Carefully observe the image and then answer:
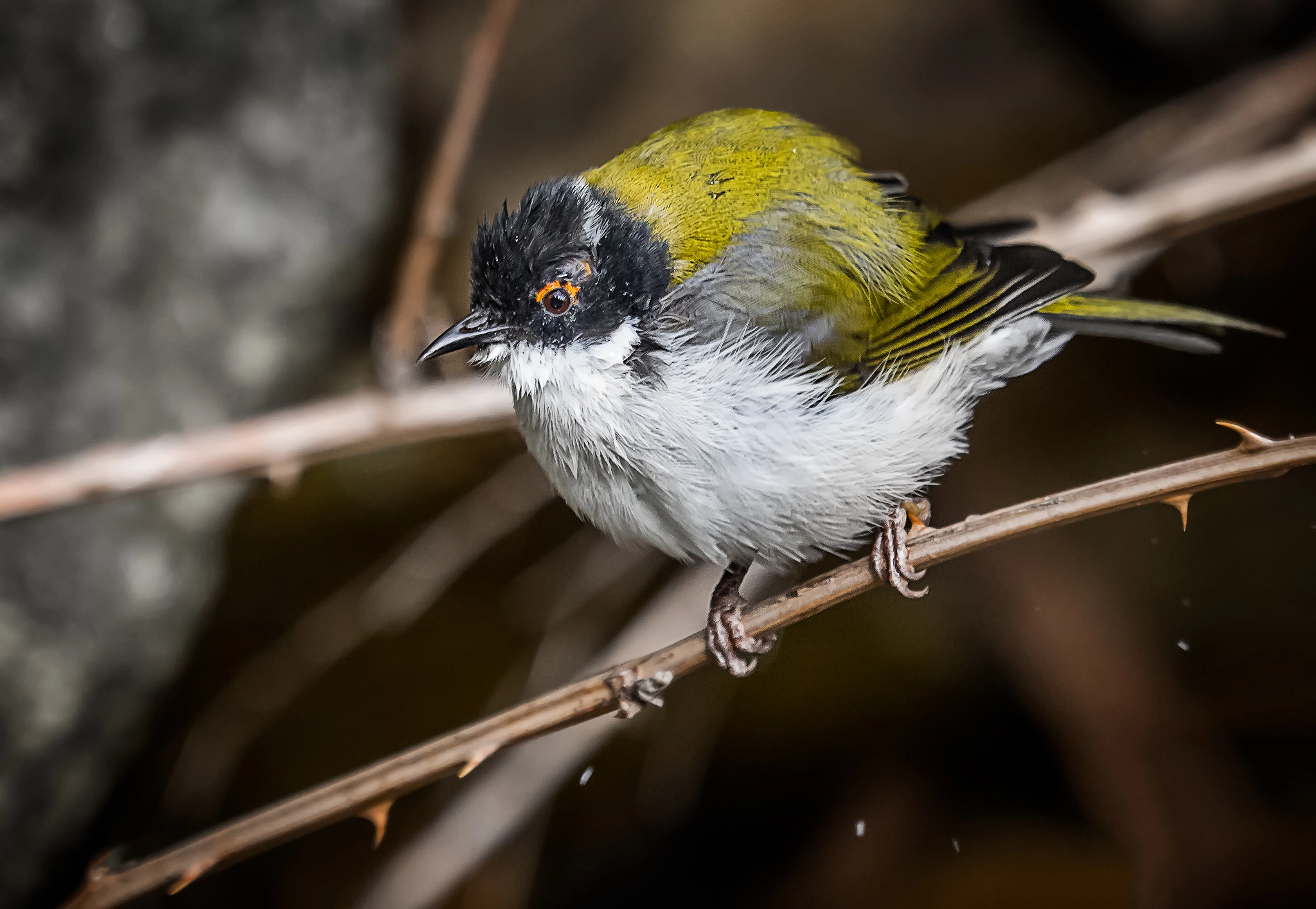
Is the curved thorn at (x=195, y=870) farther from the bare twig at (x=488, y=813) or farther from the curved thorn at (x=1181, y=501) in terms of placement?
the curved thorn at (x=1181, y=501)

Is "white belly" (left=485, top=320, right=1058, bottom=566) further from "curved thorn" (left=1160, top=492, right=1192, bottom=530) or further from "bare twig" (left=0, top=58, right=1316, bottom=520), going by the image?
"bare twig" (left=0, top=58, right=1316, bottom=520)

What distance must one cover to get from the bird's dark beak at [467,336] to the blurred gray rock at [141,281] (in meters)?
1.87

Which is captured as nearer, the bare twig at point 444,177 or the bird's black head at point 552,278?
the bird's black head at point 552,278

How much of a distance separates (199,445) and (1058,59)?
11.9 feet

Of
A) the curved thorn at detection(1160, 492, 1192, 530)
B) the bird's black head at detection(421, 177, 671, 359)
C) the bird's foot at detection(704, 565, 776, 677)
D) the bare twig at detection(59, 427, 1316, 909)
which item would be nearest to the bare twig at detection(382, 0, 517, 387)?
the bird's black head at detection(421, 177, 671, 359)

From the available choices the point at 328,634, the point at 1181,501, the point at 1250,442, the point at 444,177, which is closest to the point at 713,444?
the point at 1181,501

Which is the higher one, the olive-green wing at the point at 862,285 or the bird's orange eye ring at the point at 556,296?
the bird's orange eye ring at the point at 556,296

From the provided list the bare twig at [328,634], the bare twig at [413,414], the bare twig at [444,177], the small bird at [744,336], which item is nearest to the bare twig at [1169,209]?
the bare twig at [413,414]

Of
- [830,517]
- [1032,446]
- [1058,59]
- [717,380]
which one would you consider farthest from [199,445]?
[1058,59]

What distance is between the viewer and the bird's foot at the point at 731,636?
2.54 meters

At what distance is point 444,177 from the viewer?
3072mm

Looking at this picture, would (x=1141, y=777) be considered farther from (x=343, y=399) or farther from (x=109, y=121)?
(x=109, y=121)

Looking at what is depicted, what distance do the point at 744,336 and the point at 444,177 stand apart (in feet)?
3.79

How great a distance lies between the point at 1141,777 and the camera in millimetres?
→ 3551
